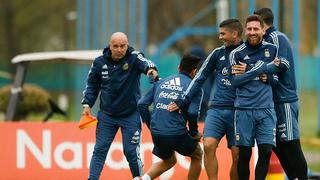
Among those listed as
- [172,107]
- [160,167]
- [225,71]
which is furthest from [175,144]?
[225,71]

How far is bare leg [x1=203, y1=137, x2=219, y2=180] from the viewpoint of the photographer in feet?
40.6

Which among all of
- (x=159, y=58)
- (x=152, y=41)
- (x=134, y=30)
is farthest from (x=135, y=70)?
(x=152, y=41)

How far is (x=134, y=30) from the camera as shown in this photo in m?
30.4

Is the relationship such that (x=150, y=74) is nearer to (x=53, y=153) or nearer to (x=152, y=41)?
(x=53, y=153)

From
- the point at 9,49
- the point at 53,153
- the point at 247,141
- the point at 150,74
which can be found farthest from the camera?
the point at 9,49

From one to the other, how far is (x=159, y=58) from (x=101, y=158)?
2009 centimetres

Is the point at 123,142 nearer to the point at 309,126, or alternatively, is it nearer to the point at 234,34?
the point at 234,34

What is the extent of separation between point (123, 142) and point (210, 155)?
1.36 m

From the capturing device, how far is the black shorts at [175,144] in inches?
494

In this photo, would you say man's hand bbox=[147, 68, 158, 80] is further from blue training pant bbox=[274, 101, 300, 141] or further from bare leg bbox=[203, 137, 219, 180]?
blue training pant bbox=[274, 101, 300, 141]

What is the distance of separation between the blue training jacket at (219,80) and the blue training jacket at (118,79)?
89 cm

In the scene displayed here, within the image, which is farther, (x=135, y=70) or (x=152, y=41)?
(x=152, y=41)

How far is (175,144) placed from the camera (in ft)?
41.3

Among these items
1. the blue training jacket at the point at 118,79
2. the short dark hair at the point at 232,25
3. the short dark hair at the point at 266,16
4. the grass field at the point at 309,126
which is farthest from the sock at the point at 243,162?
the grass field at the point at 309,126
